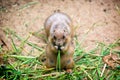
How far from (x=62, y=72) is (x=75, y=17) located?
1.64m

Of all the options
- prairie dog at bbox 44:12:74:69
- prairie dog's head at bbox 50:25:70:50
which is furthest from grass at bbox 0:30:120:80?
prairie dog's head at bbox 50:25:70:50

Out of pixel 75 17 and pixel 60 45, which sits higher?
pixel 75 17

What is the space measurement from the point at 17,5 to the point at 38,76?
207 centimetres

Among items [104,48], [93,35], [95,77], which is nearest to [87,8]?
[93,35]

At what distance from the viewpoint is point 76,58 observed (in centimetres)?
527

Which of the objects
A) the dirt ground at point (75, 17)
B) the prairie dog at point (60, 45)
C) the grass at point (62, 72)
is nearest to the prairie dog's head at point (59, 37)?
the prairie dog at point (60, 45)

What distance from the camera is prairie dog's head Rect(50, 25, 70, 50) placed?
4.32m

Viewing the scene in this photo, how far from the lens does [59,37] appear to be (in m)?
4.32

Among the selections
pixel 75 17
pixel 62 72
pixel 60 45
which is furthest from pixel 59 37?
pixel 75 17

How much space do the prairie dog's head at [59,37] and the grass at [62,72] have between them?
1.94 ft

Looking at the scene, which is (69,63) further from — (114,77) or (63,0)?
(63,0)

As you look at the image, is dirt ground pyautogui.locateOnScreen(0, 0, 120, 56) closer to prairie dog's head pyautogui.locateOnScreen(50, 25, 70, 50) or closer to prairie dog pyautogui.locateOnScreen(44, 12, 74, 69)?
prairie dog pyautogui.locateOnScreen(44, 12, 74, 69)

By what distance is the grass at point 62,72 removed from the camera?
479 centimetres

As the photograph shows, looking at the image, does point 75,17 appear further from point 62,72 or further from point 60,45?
point 60,45
